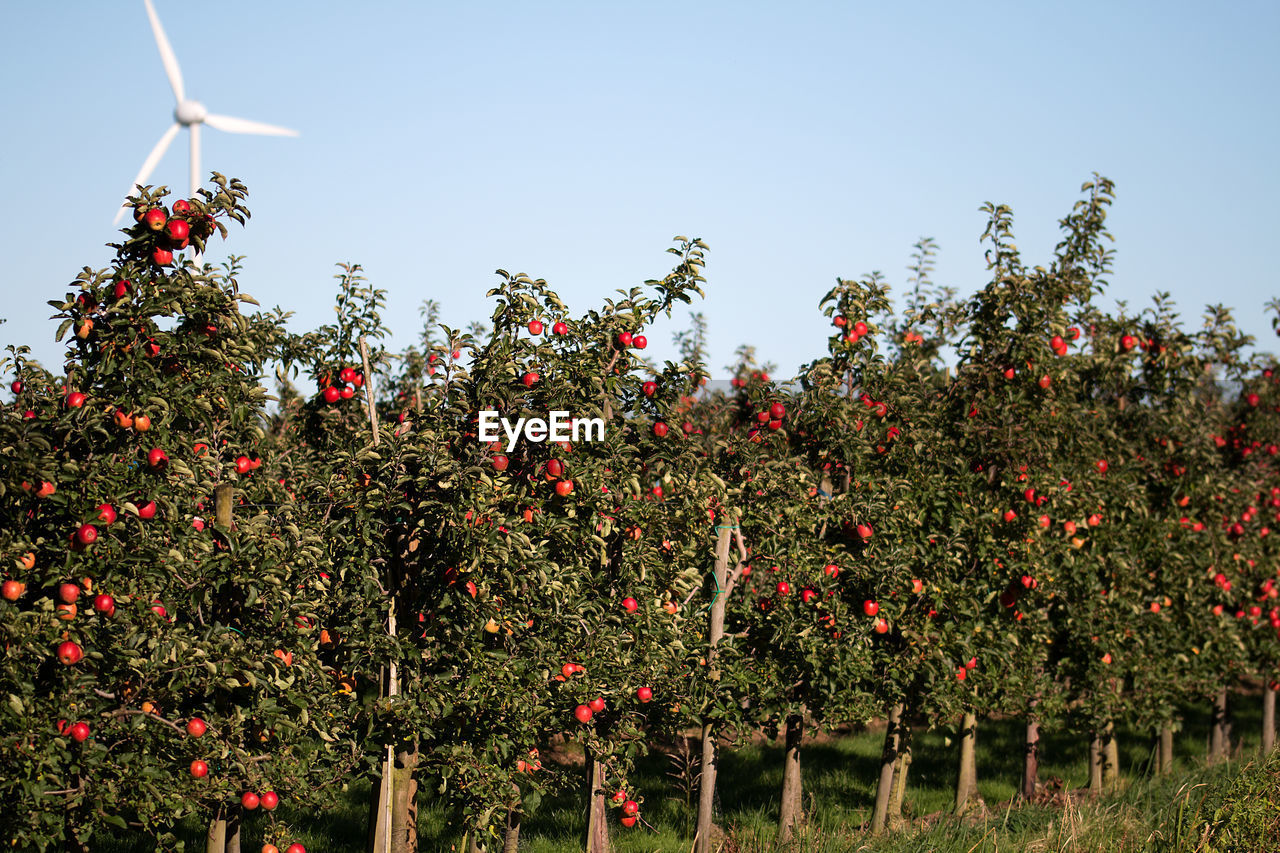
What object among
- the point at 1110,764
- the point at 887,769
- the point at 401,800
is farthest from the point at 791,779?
the point at 1110,764

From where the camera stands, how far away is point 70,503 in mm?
5074

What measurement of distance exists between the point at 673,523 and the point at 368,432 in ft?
7.75

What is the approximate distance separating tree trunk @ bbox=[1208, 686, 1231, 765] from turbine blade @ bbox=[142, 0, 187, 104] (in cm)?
1513

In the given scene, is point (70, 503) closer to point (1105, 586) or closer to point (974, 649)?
point (974, 649)

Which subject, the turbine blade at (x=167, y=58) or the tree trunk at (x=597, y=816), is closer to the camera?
the tree trunk at (x=597, y=816)

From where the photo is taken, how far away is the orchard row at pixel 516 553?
5242 mm

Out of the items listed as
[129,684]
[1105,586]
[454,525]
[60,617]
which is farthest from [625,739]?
[1105,586]

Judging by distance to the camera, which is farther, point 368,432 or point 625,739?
point 625,739

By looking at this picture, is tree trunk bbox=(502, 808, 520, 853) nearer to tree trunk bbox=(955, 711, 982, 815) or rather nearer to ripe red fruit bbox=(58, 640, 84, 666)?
ripe red fruit bbox=(58, 640, 84, 666)

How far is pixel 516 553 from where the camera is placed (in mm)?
6297

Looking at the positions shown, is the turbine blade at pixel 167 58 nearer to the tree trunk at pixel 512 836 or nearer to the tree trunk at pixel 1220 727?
the tree trunk at pixel 512 836

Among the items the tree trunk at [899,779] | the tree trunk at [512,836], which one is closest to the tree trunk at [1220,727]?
the tree trunk at [899,779]

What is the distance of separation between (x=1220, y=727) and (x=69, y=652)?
46.9ft

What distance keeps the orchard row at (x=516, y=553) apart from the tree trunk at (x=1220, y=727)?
282 centimetres
